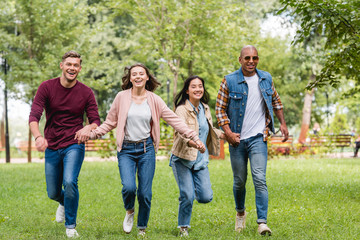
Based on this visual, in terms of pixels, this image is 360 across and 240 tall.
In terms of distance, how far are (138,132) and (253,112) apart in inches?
57.4

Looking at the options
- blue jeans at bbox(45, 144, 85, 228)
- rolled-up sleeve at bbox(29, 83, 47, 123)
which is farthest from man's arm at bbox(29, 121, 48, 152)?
blue jeans at bbox(45, 144, 85, 228)

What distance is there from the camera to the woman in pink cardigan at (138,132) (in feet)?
19.4

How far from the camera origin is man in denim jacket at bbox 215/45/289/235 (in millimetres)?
6031

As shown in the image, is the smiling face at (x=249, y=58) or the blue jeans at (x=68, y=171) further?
the smiling face at (x=249, y=58)

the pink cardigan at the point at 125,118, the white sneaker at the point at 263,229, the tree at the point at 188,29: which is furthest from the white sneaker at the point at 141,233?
the tree at the point at 188,29

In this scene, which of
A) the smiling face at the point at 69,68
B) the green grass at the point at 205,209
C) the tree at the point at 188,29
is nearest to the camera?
the smiling face at the point at 69,68

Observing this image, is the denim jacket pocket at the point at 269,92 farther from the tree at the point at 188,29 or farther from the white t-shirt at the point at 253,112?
the tree at the point at 188,29

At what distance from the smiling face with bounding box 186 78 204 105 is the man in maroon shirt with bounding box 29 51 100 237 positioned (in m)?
1.24

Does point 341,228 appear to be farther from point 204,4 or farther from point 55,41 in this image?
point 55,41

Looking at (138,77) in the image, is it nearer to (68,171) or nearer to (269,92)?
(68,171)

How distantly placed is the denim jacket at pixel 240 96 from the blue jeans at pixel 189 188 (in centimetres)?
75

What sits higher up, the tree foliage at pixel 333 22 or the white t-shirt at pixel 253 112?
the tree foliage at pixel 333 22

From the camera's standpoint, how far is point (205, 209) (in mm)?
8773

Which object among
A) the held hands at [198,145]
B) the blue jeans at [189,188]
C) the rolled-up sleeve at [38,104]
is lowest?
the blue jeans at [189,188]
